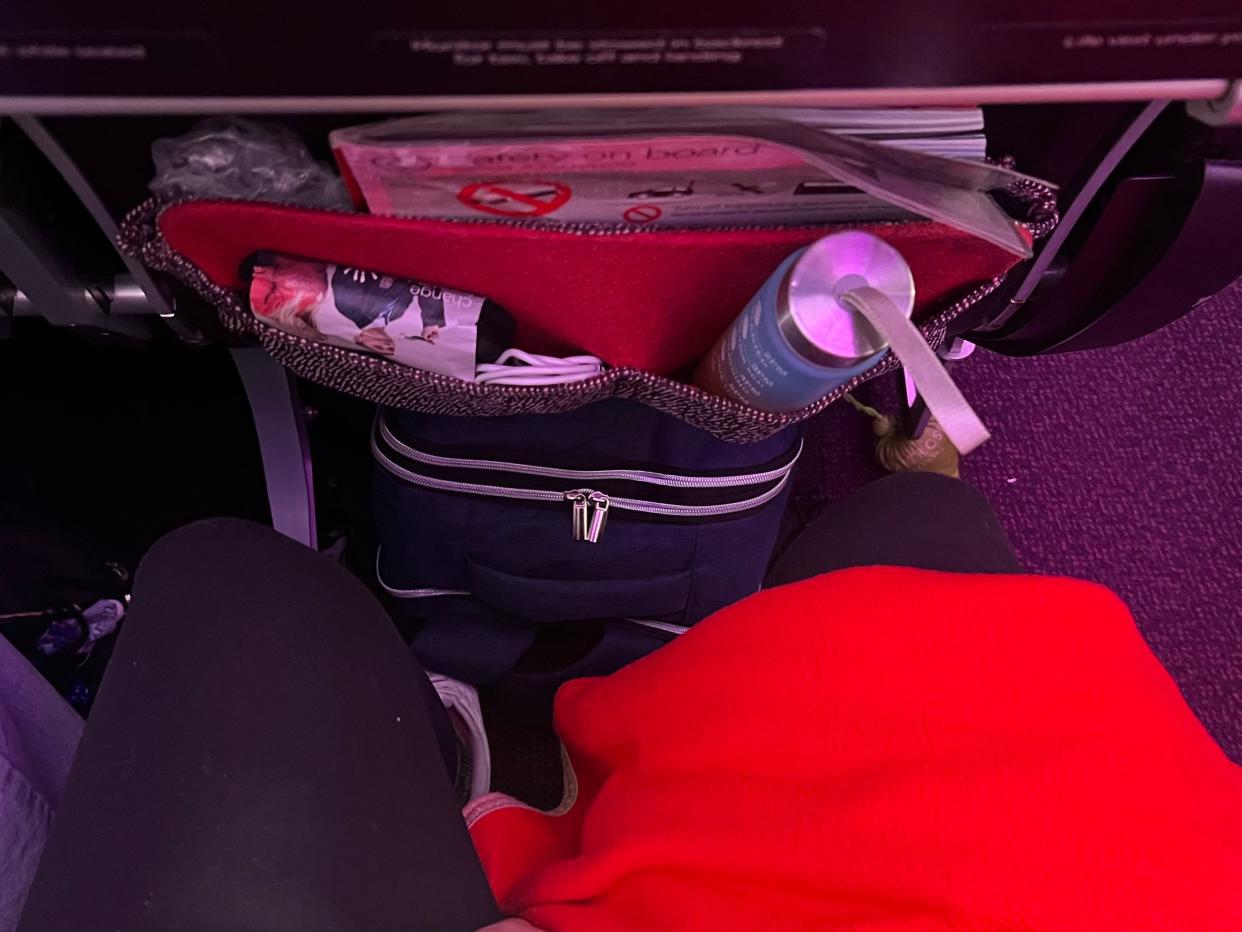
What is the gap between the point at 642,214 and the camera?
0.49m

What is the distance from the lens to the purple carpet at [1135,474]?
112cm

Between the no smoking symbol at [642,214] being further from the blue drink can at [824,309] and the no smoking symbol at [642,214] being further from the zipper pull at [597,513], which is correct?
the zipper pull at [597,513]

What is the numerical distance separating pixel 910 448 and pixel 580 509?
0.53 meters

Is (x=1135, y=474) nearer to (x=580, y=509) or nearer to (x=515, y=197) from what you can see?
(x=580, y=509)

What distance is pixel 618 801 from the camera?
56 centimetres

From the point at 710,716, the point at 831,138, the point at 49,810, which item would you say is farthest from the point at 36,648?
the point at 831,138

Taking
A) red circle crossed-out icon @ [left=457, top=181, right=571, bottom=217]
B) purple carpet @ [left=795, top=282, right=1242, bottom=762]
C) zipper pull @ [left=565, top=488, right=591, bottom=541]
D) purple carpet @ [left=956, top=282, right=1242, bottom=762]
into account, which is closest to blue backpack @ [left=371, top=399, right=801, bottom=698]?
zipper pull @ [left=565, top=488, right=591, bottom=541]

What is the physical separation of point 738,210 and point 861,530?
31 cm

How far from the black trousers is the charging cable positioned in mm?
161

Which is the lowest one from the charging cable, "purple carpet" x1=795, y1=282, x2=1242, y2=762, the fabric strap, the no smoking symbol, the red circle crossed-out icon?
"purple carpet" x1=795, y1=282, x2=1242, y2=762

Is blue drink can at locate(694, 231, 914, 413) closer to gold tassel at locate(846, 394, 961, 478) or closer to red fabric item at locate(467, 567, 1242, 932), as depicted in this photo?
red fabric item at locate(467, 567, 1242, 932)

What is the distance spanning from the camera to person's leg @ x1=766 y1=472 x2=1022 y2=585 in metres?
0.67

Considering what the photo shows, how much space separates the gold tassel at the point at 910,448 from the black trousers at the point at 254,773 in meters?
0.71

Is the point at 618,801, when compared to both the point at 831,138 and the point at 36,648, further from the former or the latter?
the point at 36,648
